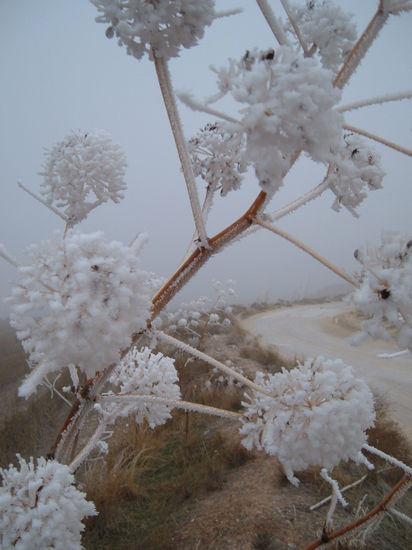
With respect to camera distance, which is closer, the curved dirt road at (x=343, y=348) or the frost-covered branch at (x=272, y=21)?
the frost-covered branch at (x=272, y=21)

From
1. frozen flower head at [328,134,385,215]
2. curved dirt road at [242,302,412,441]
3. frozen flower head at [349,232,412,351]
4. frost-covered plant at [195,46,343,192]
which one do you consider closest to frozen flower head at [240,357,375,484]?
frozen flower head at [349,232,412,351]

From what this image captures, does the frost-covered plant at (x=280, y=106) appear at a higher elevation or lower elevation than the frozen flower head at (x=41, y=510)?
higher

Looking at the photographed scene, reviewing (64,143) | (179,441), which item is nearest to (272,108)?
Answer: (64,143)

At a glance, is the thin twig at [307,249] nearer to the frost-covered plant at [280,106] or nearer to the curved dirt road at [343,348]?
the frost-covered plant at [280,106]

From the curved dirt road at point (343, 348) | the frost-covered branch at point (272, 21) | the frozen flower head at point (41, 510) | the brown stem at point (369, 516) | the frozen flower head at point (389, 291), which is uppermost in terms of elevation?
the curved dirt road at point (343, 348)

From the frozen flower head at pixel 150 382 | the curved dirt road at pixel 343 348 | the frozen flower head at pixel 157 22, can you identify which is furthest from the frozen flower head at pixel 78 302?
the curved dirt road at pixel 343 348
